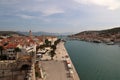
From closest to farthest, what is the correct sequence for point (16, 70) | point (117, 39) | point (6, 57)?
1. point (16, 70)
2. point (6, 57)
3. point (117, 39)

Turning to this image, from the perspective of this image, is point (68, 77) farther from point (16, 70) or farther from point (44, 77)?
point (16, 70)

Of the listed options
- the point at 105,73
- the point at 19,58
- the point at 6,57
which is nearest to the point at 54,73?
the point at 19,58

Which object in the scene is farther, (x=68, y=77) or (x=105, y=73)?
(x=105, y=73)

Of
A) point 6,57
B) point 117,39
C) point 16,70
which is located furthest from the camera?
point 117,39

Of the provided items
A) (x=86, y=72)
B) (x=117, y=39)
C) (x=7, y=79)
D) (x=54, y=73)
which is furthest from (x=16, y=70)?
(x=117, y=39)

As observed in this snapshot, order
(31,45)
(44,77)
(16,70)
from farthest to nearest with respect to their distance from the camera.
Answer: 1. (31,45)
2. (16,70)
3. (44,77)

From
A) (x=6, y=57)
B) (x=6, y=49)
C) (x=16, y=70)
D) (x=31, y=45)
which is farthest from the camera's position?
(x=31, y=45)

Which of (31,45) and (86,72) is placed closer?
(86,72)

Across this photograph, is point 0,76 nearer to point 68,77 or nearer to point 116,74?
point 68,77

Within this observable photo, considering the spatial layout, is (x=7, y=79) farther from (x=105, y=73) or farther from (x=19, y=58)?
(x=105, y=73)

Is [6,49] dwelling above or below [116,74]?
above

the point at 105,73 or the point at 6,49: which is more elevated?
the point at 6,49
